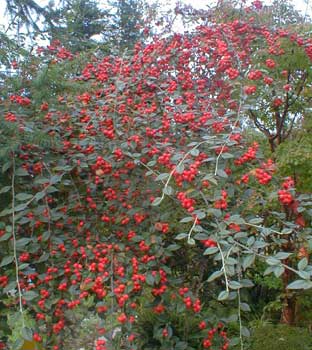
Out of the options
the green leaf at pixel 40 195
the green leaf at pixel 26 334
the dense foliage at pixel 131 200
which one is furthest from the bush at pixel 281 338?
the green leaf at pixel 26 334

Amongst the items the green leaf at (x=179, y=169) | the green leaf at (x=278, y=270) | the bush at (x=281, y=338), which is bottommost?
the bush at (x=281, y=338)

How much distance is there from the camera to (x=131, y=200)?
238 cm

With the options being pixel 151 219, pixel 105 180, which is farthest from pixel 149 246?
pixel 105 180

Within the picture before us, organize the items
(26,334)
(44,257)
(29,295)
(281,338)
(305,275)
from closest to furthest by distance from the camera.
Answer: (305,275) < (26,334) < (29,295) < (44,257) < (281,338)

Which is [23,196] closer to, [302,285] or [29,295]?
[29,295]

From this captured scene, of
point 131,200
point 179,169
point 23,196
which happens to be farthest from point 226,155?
point 23,196

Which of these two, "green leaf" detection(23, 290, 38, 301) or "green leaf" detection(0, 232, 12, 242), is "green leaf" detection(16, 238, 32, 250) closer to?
"green leaf" detection(0, 232, 12, 242)

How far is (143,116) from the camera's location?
8.21 feet

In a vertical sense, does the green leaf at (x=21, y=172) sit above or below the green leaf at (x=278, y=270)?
above

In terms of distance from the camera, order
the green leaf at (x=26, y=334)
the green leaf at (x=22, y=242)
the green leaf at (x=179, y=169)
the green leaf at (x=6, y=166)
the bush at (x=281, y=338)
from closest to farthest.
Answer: the green leaf at (x=26, y=334), the green leaf at (x=179, y=169), the green leaf at (x=22, y=242), the green leaf at (x=6, y=166), the bush at (x=281, y=338)

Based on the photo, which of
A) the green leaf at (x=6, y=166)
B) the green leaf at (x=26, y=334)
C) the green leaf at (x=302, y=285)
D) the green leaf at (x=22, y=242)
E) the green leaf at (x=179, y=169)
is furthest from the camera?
the green leaf at (x=6, y=166)

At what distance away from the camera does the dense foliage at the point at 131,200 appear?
208 centimetres

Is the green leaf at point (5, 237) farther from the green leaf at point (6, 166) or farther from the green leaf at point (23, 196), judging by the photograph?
the green leaf at point (6, 166)

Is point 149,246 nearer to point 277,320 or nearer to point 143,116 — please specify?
point 143,116
